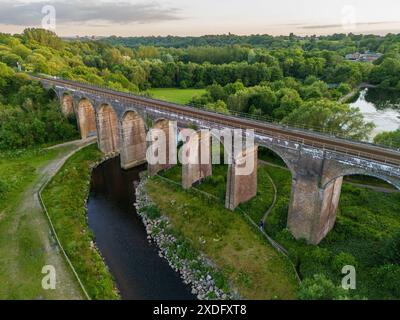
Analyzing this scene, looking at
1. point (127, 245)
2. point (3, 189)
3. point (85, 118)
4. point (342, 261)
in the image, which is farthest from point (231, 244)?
point (85, 118)

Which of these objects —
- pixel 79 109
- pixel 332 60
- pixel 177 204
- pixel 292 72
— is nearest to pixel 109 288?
pixel 177 204

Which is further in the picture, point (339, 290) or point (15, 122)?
point (15, 122)

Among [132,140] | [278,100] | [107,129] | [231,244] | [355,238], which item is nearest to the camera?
[355,238]

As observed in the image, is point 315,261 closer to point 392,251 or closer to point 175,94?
Result: point 392,251

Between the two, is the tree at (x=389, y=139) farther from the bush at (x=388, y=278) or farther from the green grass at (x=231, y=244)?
the green grass at (x=231, y=244)

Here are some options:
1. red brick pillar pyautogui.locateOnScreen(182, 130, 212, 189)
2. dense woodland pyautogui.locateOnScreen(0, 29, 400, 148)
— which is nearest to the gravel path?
dense woodland pyautogui.locateOnScreen(0, 29, 400, 148)
